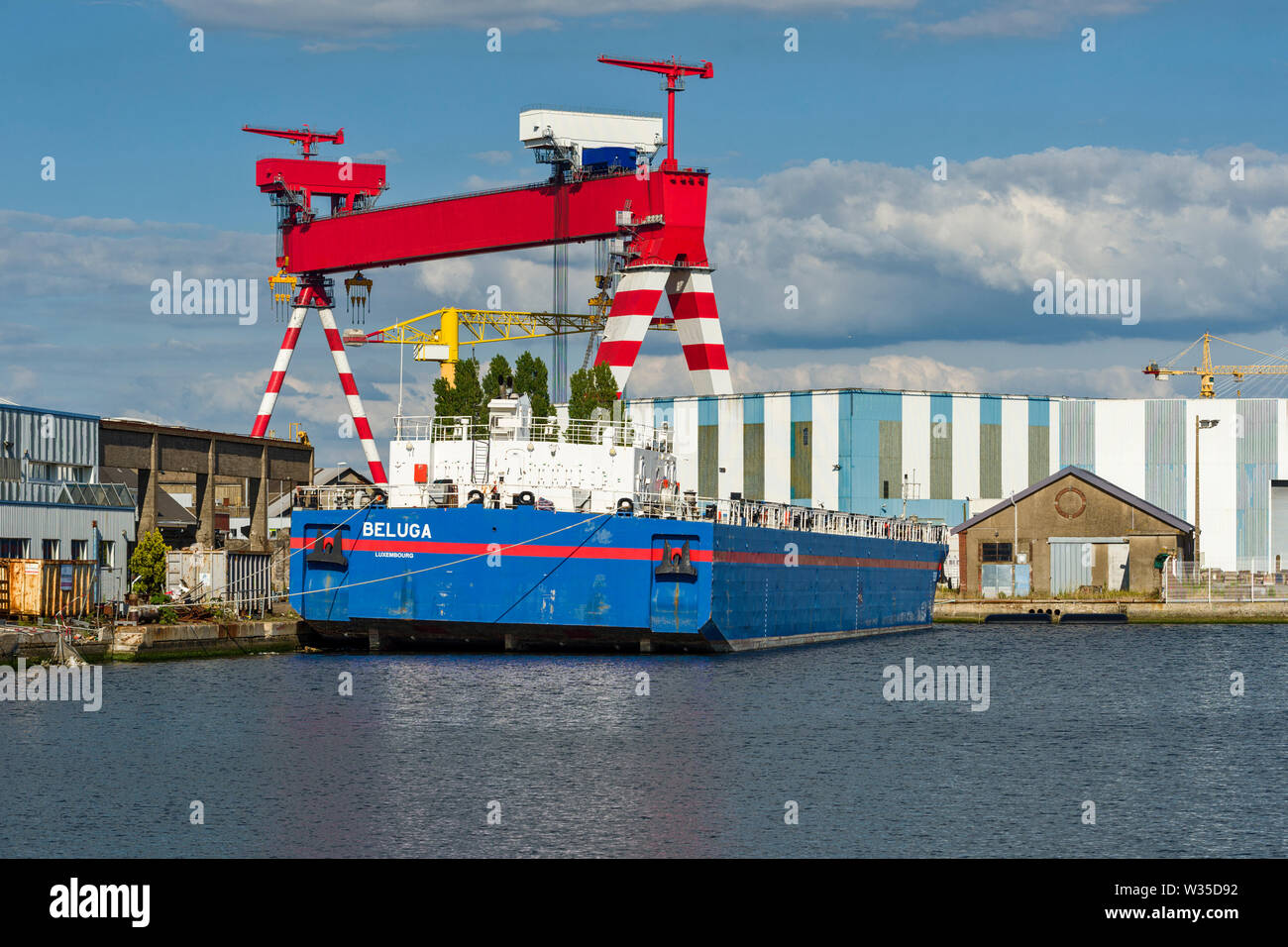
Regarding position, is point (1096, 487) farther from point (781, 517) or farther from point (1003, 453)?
point (781, 517)

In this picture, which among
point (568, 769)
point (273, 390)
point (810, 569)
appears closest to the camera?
point (568, 769)

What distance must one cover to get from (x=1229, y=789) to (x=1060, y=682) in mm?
18419

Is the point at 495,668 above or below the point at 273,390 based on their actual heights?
below

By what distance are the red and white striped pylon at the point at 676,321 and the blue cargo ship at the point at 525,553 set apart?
17.1m

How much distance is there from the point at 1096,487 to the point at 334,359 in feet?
138

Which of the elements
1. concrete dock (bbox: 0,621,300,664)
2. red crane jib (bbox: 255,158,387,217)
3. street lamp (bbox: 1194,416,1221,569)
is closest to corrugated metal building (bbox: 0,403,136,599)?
concrete dock (bbox: 0,621,300,664)

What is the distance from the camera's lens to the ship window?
281 ft

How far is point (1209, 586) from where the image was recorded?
80438 millimetres

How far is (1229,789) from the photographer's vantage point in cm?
2870

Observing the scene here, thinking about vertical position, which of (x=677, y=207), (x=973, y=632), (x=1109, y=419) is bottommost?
(x=973, y=632)

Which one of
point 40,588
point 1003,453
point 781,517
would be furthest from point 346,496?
point 1003,453
